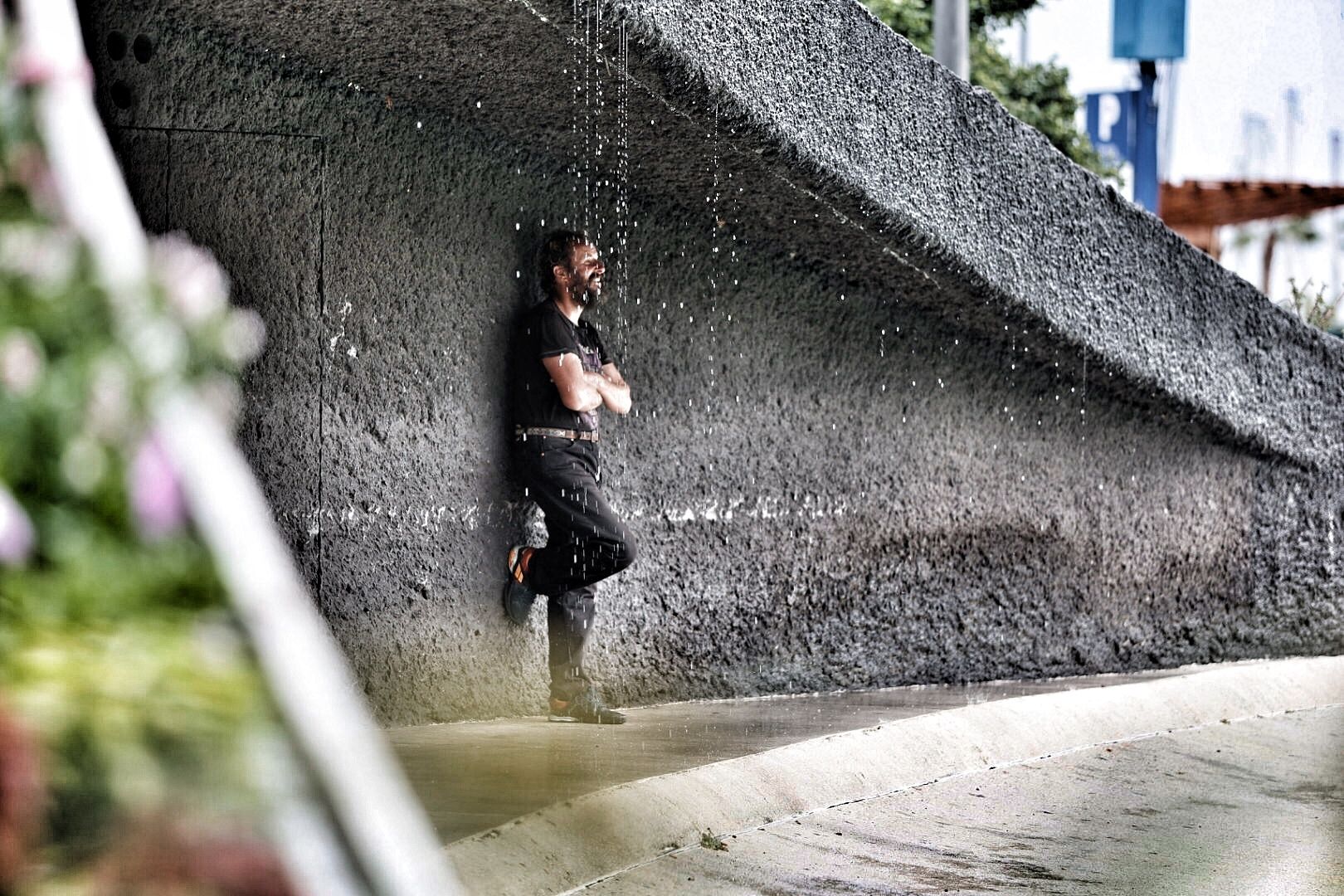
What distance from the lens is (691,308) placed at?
660 centimetres

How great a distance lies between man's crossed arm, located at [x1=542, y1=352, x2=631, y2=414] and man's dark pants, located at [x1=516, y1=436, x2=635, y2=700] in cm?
18

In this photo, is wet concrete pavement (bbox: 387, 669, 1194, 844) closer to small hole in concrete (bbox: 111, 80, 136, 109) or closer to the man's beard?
the man's beard

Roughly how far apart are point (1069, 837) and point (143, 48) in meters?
3.68

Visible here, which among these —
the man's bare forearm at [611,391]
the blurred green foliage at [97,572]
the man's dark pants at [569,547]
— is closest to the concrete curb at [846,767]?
the man's dark pants at [569,547]

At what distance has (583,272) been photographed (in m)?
5.96

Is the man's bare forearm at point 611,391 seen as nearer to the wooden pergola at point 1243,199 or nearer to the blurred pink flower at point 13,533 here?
the blurred pink flower at point 13,533

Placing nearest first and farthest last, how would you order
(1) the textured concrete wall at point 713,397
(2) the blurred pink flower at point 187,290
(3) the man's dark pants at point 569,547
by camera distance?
(2) the blurred pink flower at point 187,290 → (1) the textured concrete wall at point 713,397 → (3) the man's dark pants at point 569,547

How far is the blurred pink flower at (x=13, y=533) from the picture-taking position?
926mm

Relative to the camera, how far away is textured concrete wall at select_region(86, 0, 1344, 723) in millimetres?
5395

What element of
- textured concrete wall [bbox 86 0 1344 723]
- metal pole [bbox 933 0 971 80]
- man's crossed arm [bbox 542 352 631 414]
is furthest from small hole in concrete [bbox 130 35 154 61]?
metal pole [bbox 933 0 971 80]

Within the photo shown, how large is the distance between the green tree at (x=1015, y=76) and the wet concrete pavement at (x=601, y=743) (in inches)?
312

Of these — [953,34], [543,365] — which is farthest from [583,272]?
[953,34]

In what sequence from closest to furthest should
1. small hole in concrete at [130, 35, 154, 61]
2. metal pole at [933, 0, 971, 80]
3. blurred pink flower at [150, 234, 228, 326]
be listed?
blurred pink flower at [150, 234, 228, 326], small hole in concrete at [130, 35, 154, 61], metal pole at [933, 0, 971, 80]

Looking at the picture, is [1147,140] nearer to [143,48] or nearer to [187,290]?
[143,48]
